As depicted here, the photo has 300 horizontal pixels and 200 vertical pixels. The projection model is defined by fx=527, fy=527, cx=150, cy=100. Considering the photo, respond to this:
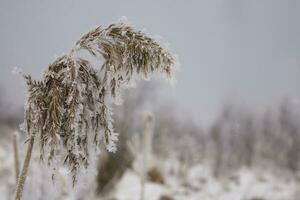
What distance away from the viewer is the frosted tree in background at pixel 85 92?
3.08 metres

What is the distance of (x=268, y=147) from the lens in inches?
2143

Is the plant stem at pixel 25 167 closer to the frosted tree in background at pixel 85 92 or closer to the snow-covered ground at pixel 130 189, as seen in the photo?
the frosted tree in background at pixel 85 92

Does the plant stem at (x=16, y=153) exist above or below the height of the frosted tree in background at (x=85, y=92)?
above

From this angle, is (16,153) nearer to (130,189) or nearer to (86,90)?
(86,90)

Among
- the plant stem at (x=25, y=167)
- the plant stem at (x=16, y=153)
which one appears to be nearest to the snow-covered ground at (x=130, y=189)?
the plant stem at (x=25, y=167)

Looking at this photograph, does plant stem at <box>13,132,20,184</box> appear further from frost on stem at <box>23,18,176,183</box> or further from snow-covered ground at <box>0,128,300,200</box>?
frost on stem at <box>23,18,176,183</box>

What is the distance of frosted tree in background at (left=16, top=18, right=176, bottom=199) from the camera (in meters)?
3.08

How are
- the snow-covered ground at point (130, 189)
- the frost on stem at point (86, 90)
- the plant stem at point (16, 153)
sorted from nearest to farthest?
1. the frost on stem at point (86, 90)
2. the plant stem at point (16, 153)
3. the snow-covered ground at point (130, 189)

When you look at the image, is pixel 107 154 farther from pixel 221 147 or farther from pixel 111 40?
pixel 221 147

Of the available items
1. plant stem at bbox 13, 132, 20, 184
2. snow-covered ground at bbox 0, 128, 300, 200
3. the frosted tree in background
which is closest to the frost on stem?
the frosted tree in background

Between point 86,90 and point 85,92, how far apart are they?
22 millimetres

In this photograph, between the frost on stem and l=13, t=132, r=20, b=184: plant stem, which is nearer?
the frost on stem

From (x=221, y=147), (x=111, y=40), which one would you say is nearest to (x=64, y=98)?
(x=111, y=40)

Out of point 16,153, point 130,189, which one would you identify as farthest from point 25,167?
point 130,189
